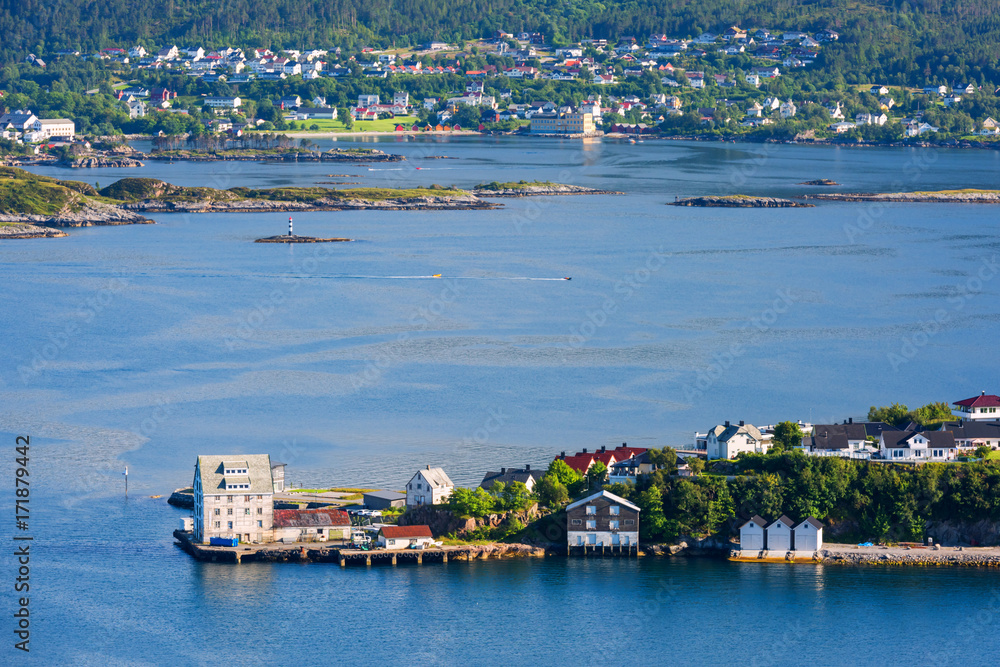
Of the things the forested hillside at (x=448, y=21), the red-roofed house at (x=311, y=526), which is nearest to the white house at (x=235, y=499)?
the red-roofed house at (x=311, y=526)

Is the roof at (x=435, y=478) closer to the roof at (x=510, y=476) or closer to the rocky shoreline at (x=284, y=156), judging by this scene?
the roof at (x=510, y=476)

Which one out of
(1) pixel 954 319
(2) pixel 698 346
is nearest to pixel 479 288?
(2) pixel 698 346

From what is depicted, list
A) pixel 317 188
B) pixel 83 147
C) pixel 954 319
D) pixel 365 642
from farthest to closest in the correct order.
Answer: pixel 83 147 → pixel 317 188 → pixel 954 319 → pixel 365 642

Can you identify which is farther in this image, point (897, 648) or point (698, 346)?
point (698, 346)

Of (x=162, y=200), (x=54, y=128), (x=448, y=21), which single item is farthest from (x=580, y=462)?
(x=448, y=21)

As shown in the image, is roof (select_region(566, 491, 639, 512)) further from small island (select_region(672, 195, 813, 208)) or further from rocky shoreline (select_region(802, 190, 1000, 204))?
rocky shoreline (select_region(802, 190, 1000, 204))

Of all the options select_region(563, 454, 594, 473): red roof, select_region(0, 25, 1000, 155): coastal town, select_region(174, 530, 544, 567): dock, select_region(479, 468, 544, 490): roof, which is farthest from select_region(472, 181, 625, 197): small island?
select_region(174, 530, 544, 567): dock

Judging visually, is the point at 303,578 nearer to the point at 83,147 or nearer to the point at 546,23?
the point at 83,147

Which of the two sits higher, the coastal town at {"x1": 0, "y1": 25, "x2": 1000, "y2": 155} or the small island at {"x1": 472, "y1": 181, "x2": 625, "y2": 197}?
the coastal town at {"x1": 0, "y1": 25, "x2": 1000, "y2": 155}
